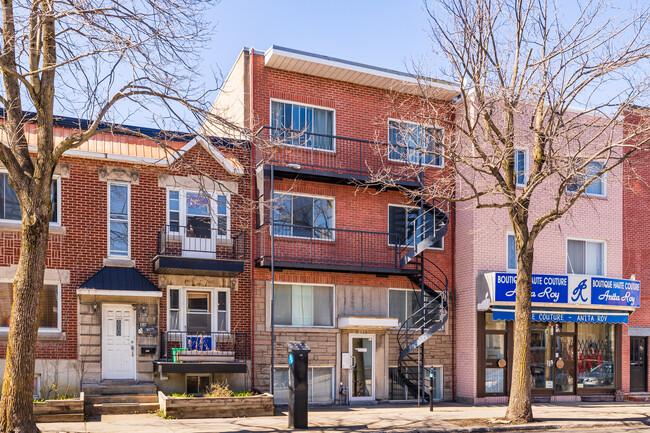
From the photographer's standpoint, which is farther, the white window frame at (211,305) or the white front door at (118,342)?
the white window frame at (211,305)

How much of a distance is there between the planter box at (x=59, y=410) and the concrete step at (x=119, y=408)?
2.25 ft

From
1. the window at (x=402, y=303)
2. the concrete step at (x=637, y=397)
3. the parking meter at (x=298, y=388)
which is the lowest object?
the concrete step at (x=637, y=397)

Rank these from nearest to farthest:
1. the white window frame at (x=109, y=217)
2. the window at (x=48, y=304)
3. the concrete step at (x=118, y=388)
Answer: the concrete step at (x=118, y=388), the window at (x=48, y=304), the white window frame at (x=109, y=217)

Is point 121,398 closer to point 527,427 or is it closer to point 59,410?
point 59,410

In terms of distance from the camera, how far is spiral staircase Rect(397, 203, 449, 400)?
19.1m

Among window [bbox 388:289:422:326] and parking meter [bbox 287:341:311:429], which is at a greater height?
window [bbox 388:289:422:326]

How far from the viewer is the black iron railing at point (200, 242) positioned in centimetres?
1777

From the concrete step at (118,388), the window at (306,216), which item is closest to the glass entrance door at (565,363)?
the window at (306,216)

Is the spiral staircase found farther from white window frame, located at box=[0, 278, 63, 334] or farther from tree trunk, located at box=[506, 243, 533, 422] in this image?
white window frame, located at box=[0, 278, 63, 334]

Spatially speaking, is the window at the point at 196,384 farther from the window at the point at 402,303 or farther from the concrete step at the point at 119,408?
the window at the point at 402,303

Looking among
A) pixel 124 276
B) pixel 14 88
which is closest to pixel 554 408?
pixel 124 276

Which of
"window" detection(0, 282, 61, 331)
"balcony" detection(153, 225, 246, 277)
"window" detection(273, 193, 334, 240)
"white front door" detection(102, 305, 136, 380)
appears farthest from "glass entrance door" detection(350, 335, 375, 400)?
"window" detection(0, 282, 61, 331)

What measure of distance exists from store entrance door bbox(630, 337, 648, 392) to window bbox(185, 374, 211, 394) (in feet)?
48.1

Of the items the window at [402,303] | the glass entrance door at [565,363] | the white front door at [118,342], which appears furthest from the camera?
the glass entrance door at [565,363]
